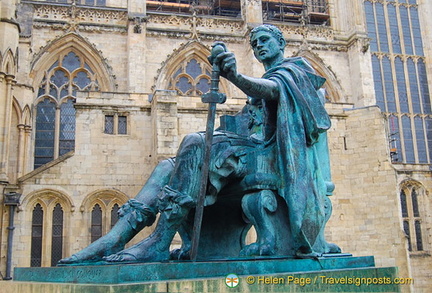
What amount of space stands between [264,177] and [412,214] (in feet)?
67.1

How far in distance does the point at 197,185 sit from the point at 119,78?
19.8 metres

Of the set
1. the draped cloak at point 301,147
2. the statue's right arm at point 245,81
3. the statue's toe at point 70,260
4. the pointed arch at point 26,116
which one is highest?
the pointed arch at point 26,116

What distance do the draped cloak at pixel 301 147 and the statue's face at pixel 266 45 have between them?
5.4 inches

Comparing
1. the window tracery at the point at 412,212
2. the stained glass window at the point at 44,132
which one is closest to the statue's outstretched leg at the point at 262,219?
the stained glass window at the point at 44,132

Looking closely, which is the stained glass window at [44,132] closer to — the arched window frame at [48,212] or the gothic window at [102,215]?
the arched window frame at [48,212]

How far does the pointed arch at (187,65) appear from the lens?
76.5 feet

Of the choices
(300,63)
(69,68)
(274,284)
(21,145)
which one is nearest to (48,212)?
(21,145)

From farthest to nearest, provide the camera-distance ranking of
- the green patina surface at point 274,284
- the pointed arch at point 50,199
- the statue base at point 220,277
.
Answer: the pointed arch at point 50,199
the statue base at point 220,277
the green patina surface at point 274,284

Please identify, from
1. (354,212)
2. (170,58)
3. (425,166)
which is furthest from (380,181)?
(170,58)

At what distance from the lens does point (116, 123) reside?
16.1 metres

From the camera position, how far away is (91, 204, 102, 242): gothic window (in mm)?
15344

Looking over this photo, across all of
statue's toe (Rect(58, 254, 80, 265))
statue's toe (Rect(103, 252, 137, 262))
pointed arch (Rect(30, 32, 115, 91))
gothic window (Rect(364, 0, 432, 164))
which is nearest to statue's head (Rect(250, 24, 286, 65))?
statue's toe (Rect(103, 252, 137, 262))

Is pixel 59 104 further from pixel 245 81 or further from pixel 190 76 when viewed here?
pixel 245 81

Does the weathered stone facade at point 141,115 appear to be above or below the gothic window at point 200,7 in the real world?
below
